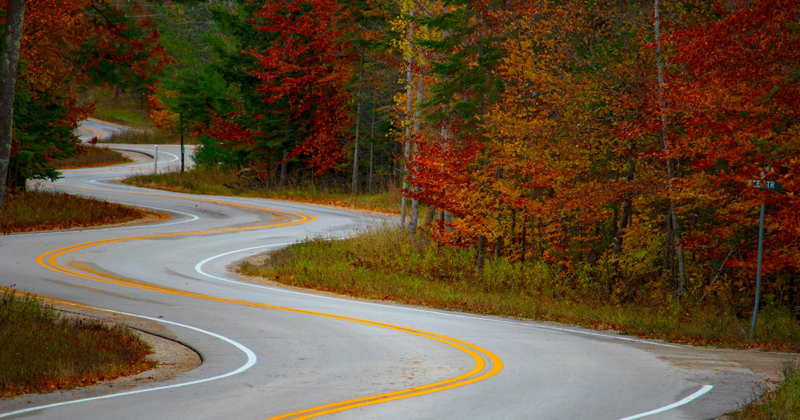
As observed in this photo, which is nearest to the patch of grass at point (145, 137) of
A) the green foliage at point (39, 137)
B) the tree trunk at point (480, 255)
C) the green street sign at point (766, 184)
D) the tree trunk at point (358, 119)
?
the tree trunk at point (358, 119)

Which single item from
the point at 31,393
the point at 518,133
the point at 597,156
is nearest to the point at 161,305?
the point at 31,393

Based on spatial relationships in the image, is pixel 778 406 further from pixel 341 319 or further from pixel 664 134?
pixel 341 319

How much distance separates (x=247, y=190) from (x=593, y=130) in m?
25.9

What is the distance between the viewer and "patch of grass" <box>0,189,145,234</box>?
25359 mm

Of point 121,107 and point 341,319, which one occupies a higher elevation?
point 121,107

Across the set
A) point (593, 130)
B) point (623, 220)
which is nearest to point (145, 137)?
point (593, 130)

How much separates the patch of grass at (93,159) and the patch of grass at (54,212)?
2255cm

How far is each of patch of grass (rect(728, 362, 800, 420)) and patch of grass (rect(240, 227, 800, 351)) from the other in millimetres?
4274

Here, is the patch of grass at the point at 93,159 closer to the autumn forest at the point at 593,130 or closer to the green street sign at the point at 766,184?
the autumn forest at the point at 593,130

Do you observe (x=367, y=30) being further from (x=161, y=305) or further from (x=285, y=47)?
(x=161, y=305)

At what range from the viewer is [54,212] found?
88.3 ft

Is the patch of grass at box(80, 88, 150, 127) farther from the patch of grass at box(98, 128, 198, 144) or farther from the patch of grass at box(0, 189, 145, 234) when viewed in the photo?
the patch of grass at box(0, 189, 145, 234)

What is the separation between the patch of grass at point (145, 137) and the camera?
6475 centimetres

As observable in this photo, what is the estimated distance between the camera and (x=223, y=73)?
3656cm
